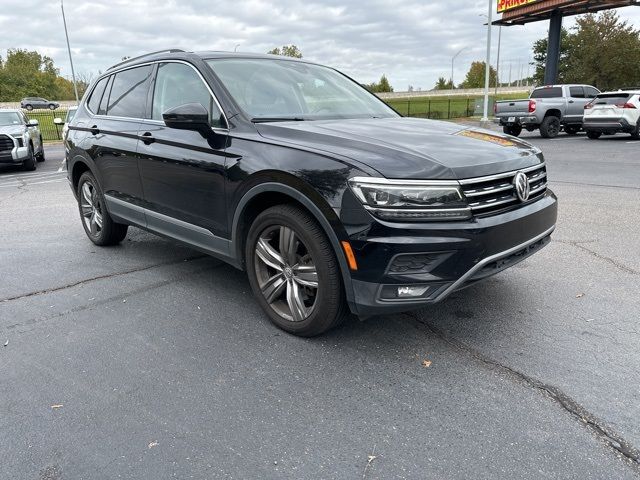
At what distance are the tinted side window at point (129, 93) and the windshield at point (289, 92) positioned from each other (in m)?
0.97

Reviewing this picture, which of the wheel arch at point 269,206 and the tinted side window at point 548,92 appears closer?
the wheel arch at point 269,206

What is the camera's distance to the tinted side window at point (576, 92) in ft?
62.7

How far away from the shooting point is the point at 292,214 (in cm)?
310

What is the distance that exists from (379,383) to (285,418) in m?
0.58

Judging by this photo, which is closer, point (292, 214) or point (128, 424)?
point (128, 424)

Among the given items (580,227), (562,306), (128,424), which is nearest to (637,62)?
(580,227)

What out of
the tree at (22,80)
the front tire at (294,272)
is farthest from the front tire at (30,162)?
the tree at (22,80)

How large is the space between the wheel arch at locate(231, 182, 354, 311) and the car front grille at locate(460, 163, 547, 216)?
29.5 inches

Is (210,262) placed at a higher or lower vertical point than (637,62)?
lower

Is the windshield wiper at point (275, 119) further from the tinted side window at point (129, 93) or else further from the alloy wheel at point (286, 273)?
the tinted side window at point (129, 93)

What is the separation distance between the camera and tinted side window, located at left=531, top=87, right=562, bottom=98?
19016 mm

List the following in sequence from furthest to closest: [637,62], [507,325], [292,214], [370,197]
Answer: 1. [637,62]
2. [507,325]
3. [292,214]
4. [370,197]

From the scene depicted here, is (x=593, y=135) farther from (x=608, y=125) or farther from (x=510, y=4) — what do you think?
(x=510, y=4)

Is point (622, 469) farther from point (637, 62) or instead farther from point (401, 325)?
point (637, 62)
